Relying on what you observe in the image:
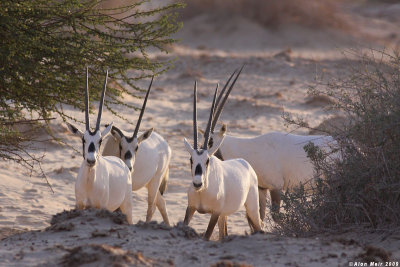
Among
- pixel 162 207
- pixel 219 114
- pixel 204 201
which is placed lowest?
pixel 162 207

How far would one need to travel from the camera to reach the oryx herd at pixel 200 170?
646cm

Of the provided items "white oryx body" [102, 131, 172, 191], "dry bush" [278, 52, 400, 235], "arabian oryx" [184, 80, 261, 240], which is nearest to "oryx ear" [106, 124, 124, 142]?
"white oryx body" [102, 131, 172, 191]

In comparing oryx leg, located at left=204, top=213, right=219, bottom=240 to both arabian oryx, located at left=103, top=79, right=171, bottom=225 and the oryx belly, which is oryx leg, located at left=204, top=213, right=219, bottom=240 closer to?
the oryx belly

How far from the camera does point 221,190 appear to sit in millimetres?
6848

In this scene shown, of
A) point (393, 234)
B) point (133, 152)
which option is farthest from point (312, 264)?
point (133, 152)

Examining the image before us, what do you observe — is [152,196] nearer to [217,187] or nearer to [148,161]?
[148,161]

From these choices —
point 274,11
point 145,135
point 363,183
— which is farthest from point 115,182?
point 274,11

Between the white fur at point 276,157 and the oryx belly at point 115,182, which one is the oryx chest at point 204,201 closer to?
the oryx belly at point 115,182

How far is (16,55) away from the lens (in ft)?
24.3

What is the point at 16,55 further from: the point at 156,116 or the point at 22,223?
the point at 156,116

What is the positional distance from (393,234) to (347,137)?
1016 mm

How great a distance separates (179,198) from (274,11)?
23165 mm

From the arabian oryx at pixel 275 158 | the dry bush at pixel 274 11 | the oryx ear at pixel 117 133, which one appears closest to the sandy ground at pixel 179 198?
the arabian oryx at pixel 275 158

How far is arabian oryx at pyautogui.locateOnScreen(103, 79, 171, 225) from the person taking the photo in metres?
7.62
